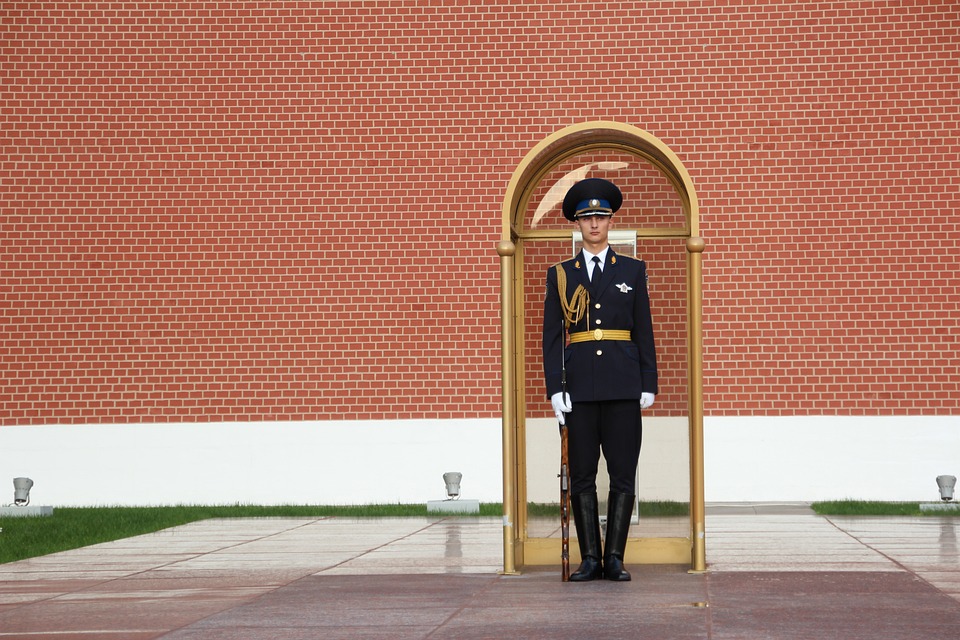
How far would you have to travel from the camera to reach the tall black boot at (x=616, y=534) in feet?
18.7

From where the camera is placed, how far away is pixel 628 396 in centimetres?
577

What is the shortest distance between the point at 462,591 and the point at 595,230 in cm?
169

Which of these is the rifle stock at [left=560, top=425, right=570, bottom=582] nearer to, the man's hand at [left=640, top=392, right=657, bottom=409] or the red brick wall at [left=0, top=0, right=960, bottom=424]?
the man's hand at [left=640, top=392, right=657, bottom=409]

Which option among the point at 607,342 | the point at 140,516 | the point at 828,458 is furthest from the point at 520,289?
the point at 828,458

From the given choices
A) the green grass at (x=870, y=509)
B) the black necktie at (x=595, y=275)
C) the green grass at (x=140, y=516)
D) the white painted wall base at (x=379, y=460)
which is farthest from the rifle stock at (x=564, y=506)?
the white painted wall base at (x=379, y=460)

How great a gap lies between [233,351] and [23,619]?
7.28 metres

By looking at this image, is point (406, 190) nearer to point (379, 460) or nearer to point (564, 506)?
point (379, 460)

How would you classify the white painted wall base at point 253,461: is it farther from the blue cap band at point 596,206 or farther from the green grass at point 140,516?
the blue cap band at point 596,206

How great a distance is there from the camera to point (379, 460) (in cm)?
1198

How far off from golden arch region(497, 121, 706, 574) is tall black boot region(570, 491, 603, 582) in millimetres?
325

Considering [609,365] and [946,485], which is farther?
[946,485]

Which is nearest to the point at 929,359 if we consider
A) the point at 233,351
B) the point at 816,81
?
the point at 816,81

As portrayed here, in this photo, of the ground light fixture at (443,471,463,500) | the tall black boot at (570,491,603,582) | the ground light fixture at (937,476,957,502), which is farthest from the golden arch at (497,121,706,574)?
the ground light fixture at (937,476,957,502)

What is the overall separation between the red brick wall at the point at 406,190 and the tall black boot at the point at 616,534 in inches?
239
